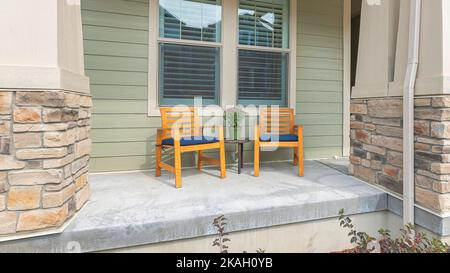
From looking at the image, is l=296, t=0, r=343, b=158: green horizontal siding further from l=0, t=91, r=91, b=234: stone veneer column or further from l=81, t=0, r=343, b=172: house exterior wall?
l=0, t=91, r=91, b=234: stone veneer column

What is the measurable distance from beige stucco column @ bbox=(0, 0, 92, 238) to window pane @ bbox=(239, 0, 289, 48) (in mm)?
2294

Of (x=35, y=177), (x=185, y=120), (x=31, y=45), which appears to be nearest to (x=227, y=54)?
(x=185, y=120)

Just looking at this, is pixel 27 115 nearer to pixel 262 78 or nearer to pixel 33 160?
pixel 33 160

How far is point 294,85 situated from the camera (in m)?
3.62

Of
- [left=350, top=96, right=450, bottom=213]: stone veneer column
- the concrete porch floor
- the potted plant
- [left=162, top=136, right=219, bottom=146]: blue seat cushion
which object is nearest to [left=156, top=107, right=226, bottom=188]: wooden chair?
[left=162, top=136, right=219, bottom=146]: blue seat cushion

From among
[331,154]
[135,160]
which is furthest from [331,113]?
[135,160]

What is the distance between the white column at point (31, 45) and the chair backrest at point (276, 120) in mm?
2232

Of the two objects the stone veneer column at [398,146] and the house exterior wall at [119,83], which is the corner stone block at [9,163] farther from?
the stone veneer column at [398,146]

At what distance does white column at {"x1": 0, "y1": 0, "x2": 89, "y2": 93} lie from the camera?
1.44m

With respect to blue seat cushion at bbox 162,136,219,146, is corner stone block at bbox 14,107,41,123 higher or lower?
higher

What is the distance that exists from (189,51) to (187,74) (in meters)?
0.28

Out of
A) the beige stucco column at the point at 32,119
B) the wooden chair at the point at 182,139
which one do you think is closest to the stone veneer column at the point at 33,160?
the beige stucco column at the point at 32,119

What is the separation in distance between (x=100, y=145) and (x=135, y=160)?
406 millimetres

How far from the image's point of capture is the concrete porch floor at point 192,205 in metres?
1.56
